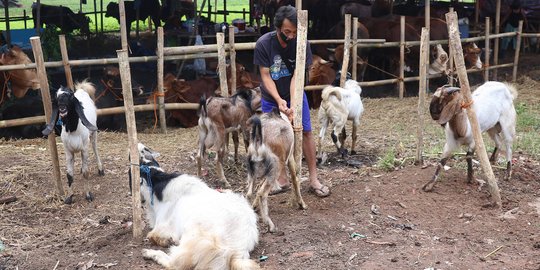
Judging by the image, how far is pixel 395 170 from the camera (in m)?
7.16

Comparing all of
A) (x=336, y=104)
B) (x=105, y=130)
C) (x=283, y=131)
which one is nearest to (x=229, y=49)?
(x=336, y=104)

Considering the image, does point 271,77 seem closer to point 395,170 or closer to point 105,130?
point 395,170

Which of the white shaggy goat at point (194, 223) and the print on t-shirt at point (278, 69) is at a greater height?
the print on t-shirt at point (278, 69)

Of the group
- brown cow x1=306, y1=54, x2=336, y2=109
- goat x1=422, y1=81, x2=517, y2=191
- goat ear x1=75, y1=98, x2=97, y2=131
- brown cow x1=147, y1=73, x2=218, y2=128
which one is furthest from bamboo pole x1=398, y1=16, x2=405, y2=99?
goat ear x1=75, y1=98, x2=97, y2=131

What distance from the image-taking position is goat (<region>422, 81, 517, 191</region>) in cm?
611

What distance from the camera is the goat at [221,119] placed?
711cm

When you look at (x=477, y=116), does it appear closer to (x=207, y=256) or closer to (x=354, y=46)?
(x=207, y=256)

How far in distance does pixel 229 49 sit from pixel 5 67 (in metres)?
3.26

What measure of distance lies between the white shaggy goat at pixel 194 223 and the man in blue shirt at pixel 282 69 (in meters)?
1.28

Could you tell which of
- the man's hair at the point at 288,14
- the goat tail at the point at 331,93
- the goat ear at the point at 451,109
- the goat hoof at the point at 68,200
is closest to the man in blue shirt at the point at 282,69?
the man's hair at the point at 288,14

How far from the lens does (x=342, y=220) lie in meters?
5.63

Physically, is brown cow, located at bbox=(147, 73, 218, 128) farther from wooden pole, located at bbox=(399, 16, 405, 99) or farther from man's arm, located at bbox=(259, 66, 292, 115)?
man's arm, located at bbox=(259, 66, 292, 115)

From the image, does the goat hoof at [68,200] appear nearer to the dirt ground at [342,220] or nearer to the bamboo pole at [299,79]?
the dirt ground at [342,220]

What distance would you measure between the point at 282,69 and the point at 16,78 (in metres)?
5.84
